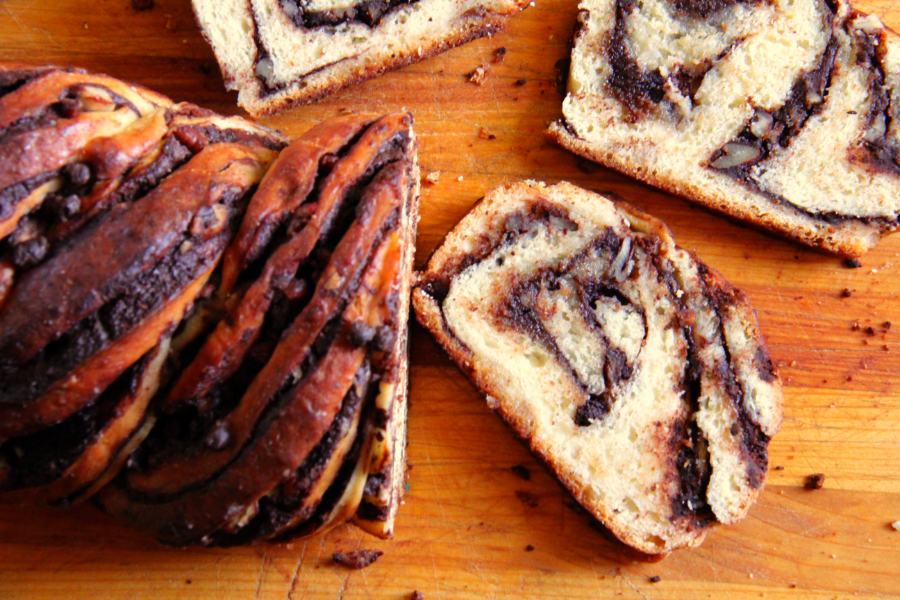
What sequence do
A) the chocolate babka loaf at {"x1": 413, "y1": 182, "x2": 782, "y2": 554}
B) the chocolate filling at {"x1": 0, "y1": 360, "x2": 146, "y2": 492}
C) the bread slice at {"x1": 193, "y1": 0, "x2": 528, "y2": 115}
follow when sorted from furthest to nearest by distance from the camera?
the bread slice at {"x1": 193, "y1": 0, "x2": 528, "y2": 115} < the chocolate babka loaf at {"x1": 413, "y1": 182, "x2": 782, "y2": 554} < the chocolate filling at {"x1": 0, "y1": 360, "x2": 146, "y2": 492}

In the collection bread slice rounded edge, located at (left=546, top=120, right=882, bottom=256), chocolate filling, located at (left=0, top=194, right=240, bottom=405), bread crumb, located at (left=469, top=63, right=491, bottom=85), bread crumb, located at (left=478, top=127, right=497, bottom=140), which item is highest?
bread crumb, located at (left=469, top=63, right=491, bottom=85)

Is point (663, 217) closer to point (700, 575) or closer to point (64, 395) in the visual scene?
point (700, 575)

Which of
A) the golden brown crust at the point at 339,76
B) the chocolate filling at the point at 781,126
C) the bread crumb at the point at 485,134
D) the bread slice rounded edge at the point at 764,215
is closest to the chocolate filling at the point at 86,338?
the golden brown crust at the point at 339,76

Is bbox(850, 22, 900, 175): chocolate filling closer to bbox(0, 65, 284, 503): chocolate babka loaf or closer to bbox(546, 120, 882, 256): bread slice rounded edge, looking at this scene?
bbox(546, 120, 882, 256): bread slice rounded edge

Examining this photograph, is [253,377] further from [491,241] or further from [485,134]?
[485,134]

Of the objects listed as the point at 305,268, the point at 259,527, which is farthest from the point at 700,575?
the point at 305,268

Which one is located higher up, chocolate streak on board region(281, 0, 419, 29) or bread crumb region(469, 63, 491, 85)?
chocolate streak on board region(281, 0, 419, 29)

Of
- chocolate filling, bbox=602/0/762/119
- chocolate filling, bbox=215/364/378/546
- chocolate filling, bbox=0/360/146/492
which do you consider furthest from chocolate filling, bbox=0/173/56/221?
chocolate filling, bbox=602/0/762/119

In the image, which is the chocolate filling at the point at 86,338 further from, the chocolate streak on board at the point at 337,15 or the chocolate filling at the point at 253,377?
the chocolate streak on board at the point at 337,15
